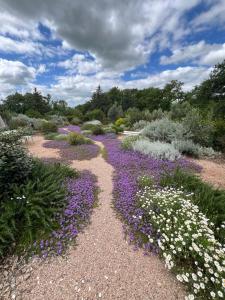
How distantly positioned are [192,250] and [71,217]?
2187mm

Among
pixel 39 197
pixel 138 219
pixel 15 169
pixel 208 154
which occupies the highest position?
pixel 15 169

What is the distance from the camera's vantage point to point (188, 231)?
251 cm

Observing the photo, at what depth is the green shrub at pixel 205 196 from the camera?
9.94ft

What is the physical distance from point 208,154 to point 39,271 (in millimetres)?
8131

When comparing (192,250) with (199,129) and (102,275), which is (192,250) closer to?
Answer: (102,275)

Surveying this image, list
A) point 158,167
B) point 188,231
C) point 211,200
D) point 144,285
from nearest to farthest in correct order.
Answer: point 144,285, point 188,231, point 211,200, point 158,167

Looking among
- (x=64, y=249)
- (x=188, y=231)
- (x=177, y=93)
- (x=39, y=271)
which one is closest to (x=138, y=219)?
(x=188, y=231)

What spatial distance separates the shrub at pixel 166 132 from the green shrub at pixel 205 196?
200 inches

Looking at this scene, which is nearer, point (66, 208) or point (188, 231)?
point (188, 231)

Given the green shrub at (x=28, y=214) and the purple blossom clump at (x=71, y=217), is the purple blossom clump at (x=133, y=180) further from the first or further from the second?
the green shrub at (x=28, y=214)

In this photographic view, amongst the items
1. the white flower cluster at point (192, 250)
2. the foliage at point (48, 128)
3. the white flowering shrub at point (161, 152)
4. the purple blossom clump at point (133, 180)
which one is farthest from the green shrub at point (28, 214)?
the foliage at point (48, 128)

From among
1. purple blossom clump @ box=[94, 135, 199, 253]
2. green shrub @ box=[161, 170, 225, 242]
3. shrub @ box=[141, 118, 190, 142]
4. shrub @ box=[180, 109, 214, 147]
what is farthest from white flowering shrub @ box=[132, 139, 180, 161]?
green shrub @ box=[161, 170, 225, 242]

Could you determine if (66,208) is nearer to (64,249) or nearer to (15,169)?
(64,249)

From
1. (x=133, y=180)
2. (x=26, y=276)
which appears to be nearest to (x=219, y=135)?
(x=133, y=180)
